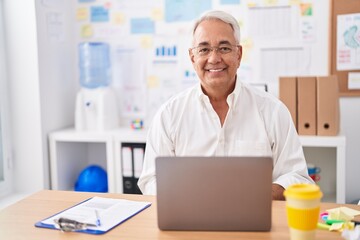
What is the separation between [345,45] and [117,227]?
2.12 m

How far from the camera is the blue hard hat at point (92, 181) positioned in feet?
10.3

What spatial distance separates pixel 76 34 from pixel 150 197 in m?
2.07

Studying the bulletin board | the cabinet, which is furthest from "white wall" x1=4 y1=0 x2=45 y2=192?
the bulletin board

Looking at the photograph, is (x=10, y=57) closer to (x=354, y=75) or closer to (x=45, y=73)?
(x=45, y=73)

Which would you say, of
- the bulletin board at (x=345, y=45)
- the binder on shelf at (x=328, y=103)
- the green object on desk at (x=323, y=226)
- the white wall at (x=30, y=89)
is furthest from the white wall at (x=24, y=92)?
the green object on desk at (x=323, y=226)

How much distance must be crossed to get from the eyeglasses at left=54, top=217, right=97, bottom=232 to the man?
51 centimetres

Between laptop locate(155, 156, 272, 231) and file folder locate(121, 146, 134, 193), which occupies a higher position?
laptop locate(155, 156, 272, 231)

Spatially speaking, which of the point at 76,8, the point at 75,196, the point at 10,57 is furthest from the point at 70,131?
the point at 75,196

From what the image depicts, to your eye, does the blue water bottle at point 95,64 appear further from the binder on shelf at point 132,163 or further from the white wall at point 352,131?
the white wall at point 352,131

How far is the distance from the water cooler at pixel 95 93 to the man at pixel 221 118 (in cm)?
120

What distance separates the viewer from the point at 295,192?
39.9 inches

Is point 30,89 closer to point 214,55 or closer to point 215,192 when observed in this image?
point 214,55

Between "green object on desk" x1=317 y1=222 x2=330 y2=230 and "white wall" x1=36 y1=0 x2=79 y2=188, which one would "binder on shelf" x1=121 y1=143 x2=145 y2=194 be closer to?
"white wall" x1=36 y1=0 x2=79 y2=188

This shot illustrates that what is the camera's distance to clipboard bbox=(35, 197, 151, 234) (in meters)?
1.33
